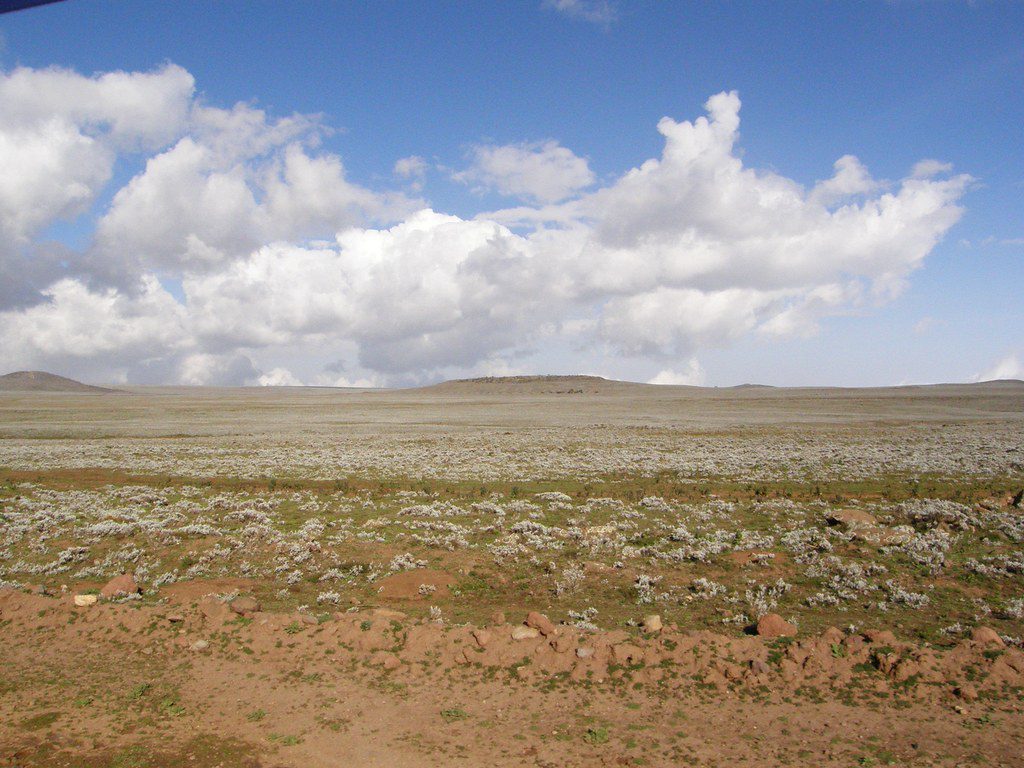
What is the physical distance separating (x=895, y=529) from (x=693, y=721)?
1264 centimetres

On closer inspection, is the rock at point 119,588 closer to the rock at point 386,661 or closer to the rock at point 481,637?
the rock at point 386,661

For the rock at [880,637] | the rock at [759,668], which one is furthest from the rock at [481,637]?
the rock at [880,637]

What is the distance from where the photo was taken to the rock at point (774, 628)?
11000 millimetres

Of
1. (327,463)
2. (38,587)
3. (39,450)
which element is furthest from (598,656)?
(39,450)

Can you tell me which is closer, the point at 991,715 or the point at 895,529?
the point at 991,715

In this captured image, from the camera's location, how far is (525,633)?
11.0 meters

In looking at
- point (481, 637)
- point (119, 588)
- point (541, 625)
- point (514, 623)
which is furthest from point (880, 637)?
point (119, 588)

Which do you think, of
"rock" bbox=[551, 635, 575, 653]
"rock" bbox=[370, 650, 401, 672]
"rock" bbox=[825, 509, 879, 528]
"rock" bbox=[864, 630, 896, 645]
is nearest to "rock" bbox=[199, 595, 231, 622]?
"rock" bbox=[370, 650, 401, 672]

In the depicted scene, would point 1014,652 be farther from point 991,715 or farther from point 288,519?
point 288,519

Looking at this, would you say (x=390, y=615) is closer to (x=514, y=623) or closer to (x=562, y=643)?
(x=514, y=623)

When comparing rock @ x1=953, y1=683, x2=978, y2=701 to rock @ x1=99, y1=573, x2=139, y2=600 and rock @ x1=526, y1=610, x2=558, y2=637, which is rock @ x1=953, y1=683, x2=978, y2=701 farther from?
rock @ x1=99, y1=573, x2=139, y2=600

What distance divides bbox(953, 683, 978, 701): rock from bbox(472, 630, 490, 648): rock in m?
6.68

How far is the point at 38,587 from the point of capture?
46.1 ft

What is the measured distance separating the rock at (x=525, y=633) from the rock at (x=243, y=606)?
508 centimetres
